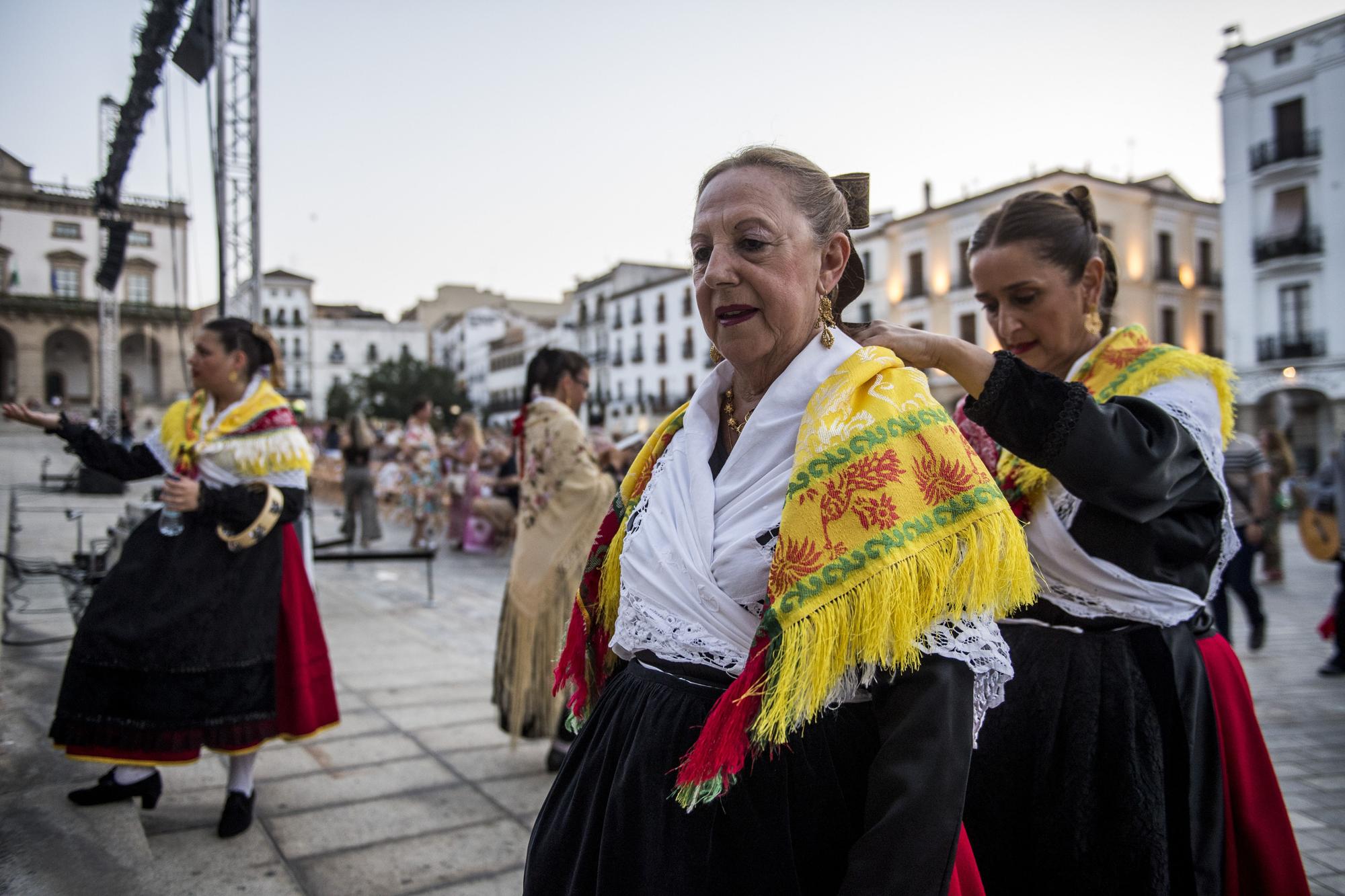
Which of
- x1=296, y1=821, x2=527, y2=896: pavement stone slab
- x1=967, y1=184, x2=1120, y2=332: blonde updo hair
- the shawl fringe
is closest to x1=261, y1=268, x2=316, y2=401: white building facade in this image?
x1=296, y1=821, x2=527, y2=896: pavement stone slab

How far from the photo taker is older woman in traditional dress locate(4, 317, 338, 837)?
3.03 meters

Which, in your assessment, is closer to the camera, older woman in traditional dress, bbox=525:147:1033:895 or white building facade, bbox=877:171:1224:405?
older woman in traditional dress, bbox=525:147:1033:895

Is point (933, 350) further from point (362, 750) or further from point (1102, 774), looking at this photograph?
point (362, 750)

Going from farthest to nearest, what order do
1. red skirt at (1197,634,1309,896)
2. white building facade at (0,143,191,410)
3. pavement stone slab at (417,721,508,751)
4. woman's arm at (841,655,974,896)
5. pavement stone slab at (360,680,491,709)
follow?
white building facade at (0,143,191,410), pavement stone slab at (360,680,491,709), pavement stone slab at (417,721,508,751), red skirt at (1197,634,1309,896), woman's arm at (841,655,974,896)

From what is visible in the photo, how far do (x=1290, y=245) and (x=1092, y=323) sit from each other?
28064 millimetres

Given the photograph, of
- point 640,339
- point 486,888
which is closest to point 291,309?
point 640,339

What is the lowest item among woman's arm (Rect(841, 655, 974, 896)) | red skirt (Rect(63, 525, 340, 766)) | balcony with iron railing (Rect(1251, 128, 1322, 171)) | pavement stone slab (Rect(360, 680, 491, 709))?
pavement stone slab (Rect(360, 680, 491, 709))

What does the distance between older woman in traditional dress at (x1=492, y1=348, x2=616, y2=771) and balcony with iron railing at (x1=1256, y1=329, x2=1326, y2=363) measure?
2690cm

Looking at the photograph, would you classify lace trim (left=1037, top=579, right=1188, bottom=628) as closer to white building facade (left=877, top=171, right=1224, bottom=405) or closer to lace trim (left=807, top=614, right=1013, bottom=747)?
lace trim (left=807, top=614, right=1013, bottom=747)

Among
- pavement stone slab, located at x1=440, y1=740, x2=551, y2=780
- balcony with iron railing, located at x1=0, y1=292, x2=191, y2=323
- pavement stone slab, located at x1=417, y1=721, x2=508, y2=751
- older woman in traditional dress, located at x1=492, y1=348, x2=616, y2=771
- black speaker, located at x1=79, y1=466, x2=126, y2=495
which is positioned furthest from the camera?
black speaker, located at x1=79, y1=466, x2=126, y2=495

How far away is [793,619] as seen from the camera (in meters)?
1.23

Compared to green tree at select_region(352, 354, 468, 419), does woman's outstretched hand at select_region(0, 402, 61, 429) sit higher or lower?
lower

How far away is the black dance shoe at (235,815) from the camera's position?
3.05 m

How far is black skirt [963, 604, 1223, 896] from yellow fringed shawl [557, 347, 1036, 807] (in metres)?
0.68
